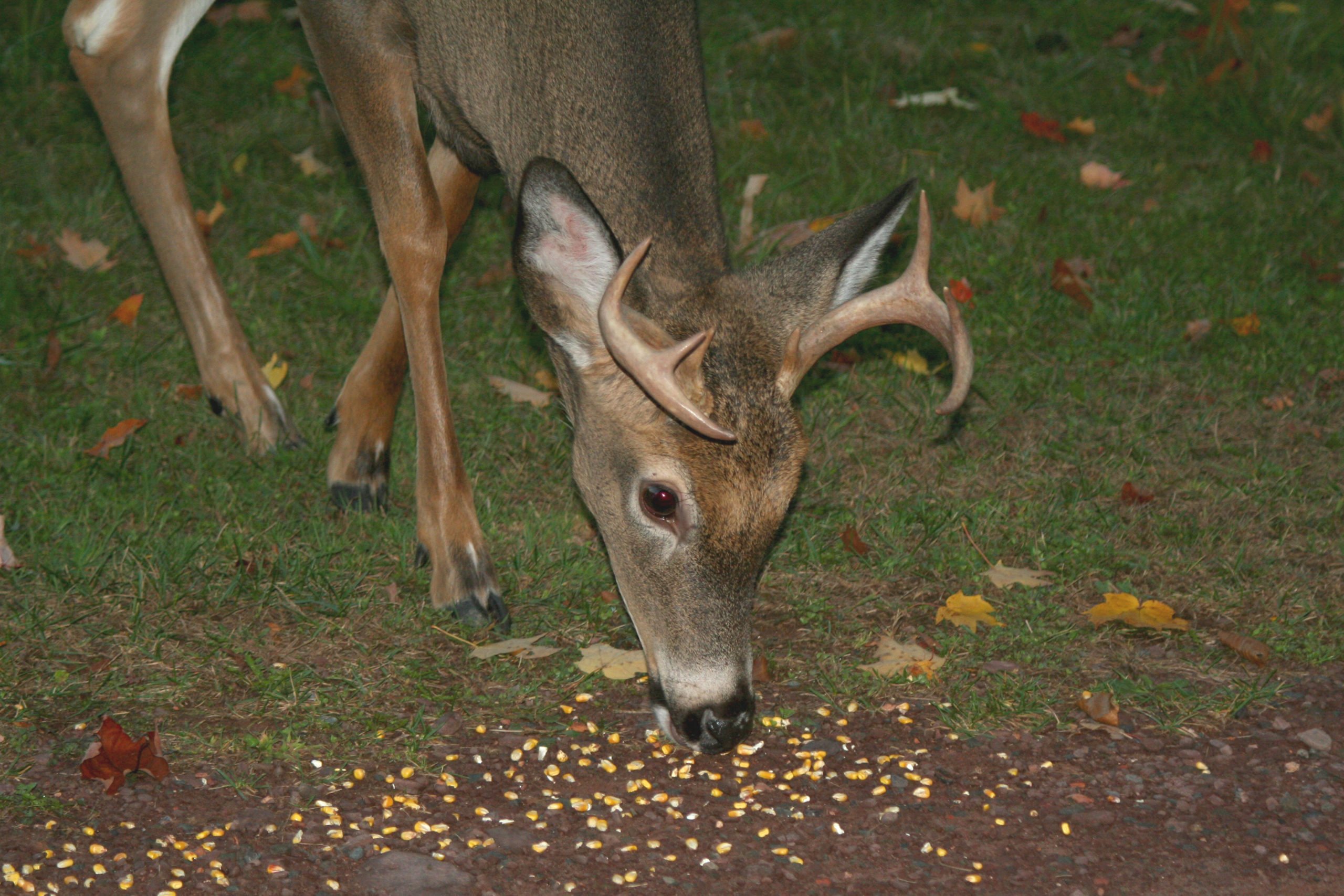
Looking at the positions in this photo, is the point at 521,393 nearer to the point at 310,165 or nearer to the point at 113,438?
the point at 113,438

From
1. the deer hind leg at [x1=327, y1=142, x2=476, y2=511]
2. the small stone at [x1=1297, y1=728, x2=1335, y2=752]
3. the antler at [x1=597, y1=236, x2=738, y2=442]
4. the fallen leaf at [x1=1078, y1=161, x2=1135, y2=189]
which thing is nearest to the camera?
the antler at [x1=597, y1=236, x2=738, y2=442]

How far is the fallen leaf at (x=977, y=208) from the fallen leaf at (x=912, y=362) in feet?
3.84

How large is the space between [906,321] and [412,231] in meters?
1.70

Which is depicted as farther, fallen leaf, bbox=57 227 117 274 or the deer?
fallen leaf, bbox=57 227 117 274

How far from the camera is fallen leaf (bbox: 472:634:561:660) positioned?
4.36m

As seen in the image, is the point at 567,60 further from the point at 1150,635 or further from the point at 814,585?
the point at 1150,635

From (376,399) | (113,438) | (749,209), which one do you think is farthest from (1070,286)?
(113,438)

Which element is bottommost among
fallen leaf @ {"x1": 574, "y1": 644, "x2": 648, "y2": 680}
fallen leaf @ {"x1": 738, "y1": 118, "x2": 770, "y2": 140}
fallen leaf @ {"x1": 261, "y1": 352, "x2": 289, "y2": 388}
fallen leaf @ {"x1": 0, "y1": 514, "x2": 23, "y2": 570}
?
fallen leaf @ {"x1": 738, "y1": 118, "x2": 770, "y2": 140}

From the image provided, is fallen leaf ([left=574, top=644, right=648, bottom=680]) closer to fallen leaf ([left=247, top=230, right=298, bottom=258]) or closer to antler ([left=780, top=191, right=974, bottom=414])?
antler ([left=780, top=191, right=974, bottom=414])

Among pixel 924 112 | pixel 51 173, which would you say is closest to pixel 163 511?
pixel 51 173

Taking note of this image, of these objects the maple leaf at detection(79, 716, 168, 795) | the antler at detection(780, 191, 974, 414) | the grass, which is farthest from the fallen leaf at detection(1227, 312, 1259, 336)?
the maple leaf at detection(79, 716, 168, 795)

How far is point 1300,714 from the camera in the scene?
4.17 m

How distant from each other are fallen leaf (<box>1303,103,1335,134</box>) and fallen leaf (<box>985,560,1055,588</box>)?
416 centimetres

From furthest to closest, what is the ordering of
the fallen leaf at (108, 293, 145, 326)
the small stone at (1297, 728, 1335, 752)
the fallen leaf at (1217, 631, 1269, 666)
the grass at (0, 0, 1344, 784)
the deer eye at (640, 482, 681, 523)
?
1. the fallen leaf at (108, 293, 145, 326)
2. the fallen leaf at (1217, 631, 1269, 666)
3. the grass at (0, 0, 1344, 784)
4. the small stone at (1297, 728, 1335, 752)
5. the deer eye at (640, 482, 681, 523)
